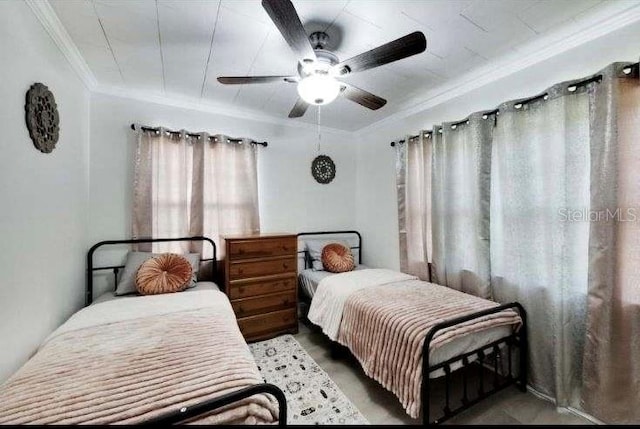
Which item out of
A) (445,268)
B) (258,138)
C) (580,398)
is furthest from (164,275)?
(580,398)

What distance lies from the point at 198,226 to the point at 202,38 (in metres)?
1.72

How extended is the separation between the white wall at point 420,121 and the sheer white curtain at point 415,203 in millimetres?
200

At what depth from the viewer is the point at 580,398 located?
167cm

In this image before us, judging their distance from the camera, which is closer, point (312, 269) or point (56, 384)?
point (56, 384)

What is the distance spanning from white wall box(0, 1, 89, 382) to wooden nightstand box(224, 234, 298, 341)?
3.84 ft

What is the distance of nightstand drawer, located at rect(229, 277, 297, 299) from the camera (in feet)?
8.35

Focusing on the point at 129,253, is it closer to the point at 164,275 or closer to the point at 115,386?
the point at 164,275

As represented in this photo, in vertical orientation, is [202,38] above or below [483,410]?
above

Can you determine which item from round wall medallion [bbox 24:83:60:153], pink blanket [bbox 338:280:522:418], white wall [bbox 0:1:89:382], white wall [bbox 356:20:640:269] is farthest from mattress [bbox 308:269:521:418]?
round wall medallion [bbox 24:83:60:153]

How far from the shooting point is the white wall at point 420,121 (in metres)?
1.63

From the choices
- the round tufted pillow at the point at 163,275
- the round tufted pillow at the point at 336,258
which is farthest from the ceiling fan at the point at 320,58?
the round tufted pillow at the point at 336,258

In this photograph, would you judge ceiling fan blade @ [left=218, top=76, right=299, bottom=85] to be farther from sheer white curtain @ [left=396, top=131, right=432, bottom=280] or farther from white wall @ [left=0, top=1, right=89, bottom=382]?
sheer white curtain @ [left=396, top=131, right=432, bottom=280]

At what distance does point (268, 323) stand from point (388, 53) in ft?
8.36

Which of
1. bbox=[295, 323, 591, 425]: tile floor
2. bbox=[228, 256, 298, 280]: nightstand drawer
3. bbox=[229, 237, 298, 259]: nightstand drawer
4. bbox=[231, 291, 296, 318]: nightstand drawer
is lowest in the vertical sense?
bbox=[295, 323, 591, 425]: tile floor
